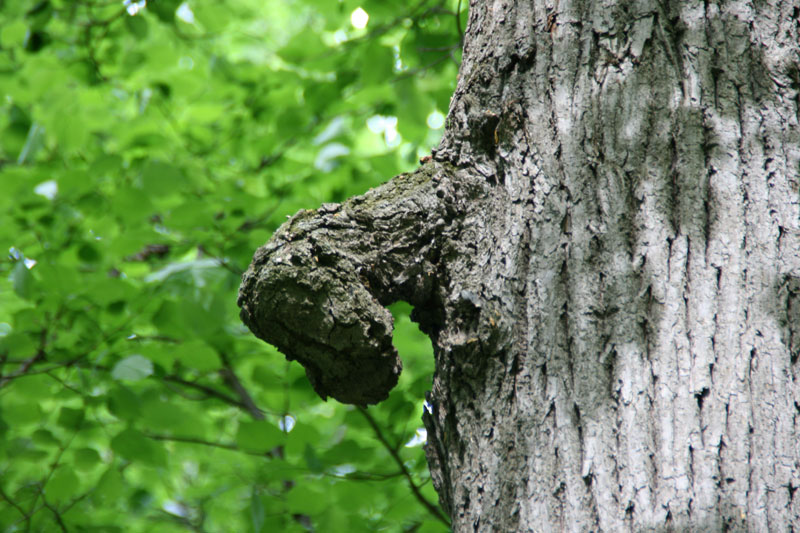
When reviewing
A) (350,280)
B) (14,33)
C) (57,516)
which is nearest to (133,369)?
(57,516)

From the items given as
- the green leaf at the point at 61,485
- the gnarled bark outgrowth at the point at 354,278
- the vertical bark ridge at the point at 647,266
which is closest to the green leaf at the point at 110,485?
the green leaf at the point at 61,485

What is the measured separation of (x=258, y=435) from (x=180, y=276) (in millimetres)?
791

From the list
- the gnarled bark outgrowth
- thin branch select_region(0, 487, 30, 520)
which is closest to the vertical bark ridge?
the gnarled bark outgrowth

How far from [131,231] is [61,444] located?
1.03m

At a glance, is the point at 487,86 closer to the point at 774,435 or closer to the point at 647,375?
the point at 647,375

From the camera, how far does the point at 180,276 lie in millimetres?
2607

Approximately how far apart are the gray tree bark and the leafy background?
1.24m

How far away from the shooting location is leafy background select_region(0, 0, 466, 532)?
2502mm

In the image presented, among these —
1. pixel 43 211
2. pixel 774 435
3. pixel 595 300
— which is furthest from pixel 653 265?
pixel 43 211

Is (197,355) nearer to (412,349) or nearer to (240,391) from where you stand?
(412,349)

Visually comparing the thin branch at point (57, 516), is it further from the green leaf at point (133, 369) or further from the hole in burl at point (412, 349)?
the hole in burl at point (412, 349)

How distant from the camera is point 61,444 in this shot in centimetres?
267

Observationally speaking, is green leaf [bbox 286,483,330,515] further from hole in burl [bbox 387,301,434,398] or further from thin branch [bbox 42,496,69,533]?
thin branch [bbox 42,496,69,533]

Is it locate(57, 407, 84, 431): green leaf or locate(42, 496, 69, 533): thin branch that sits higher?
locate(57, 407, 84, 431): green leaf
